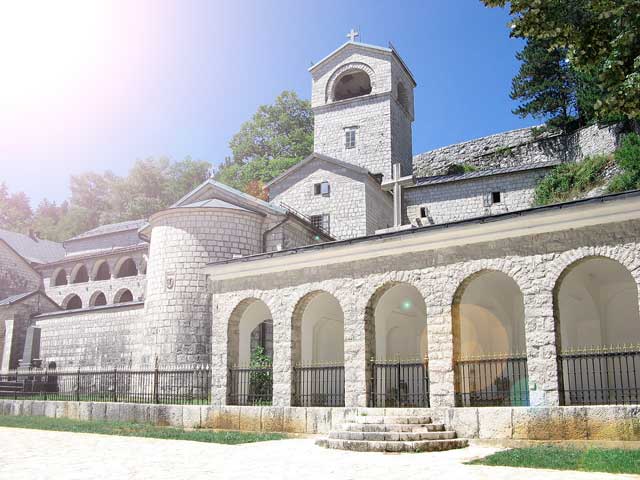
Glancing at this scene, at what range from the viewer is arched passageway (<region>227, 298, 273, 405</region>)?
13.6 metres

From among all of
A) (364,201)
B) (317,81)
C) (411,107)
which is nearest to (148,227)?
(364,201)

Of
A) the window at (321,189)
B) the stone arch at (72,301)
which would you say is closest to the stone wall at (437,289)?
the window at (321,189)

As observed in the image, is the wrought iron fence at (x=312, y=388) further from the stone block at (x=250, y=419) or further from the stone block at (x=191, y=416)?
the stone block at (x=191, y=416)

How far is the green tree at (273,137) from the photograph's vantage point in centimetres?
4897

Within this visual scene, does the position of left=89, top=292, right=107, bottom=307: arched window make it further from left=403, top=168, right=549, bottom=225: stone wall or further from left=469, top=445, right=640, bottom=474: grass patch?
left=469, top=445, right=640, bottom=474: grass patch

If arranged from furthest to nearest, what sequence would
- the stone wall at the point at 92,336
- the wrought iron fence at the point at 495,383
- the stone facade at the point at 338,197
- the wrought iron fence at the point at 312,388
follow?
the stone facade at the point at 338,197
the stone wall at the point at 92,336
the wrought iron fence at the point at 312,388
the wrought iron fence at the point at 495,383

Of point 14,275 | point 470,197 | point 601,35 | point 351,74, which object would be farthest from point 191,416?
point 14,275

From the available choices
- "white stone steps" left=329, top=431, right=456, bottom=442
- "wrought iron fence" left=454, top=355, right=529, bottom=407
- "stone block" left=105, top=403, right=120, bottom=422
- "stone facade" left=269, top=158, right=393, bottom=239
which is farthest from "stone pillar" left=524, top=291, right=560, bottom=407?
"stone facade" left=269, top=158, right=393, bottom=239

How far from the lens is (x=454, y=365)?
10977 millimetres

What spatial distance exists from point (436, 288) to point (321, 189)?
1895cm

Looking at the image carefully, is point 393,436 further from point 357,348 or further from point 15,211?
point 15,211

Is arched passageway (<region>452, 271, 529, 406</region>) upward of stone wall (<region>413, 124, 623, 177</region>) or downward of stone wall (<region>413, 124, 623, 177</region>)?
downward

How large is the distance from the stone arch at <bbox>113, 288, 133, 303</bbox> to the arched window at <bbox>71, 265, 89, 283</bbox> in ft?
12.3

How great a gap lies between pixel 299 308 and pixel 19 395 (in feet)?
38.3
